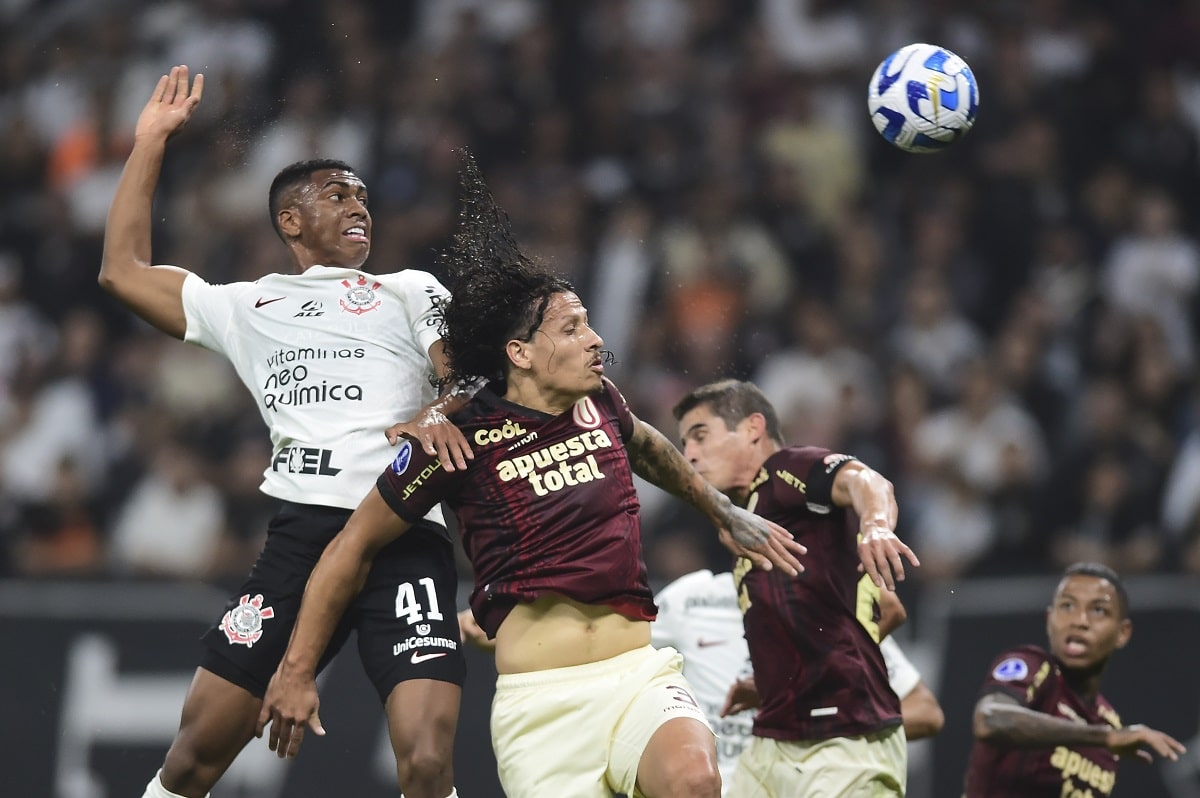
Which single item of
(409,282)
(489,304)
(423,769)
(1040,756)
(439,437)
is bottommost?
(1040,756)

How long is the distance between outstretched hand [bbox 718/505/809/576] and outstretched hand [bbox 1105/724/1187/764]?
5.55ft

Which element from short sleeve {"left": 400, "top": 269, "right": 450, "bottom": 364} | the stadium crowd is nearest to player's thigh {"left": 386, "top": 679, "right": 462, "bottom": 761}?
short sleeve {"left": 400, "top": 269, "right": 450, "bottom": 364}

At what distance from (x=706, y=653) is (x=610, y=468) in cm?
221

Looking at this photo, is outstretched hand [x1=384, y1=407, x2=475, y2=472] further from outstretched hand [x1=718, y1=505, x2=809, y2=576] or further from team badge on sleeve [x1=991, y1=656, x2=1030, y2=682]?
team badge on sleeve [x1=991, y1=656, x2=1030, y2=682]

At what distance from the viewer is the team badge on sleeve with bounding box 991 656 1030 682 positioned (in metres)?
6.96

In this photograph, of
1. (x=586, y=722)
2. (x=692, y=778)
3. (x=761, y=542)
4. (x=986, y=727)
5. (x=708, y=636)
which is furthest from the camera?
(x=708, y=636)

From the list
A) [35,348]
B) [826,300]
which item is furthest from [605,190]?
[35,348]

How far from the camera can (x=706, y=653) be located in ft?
24.1

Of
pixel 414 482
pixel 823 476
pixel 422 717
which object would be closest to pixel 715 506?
pixel 823 476

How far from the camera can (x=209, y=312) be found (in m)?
5.92

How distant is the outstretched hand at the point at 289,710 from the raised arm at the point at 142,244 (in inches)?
58.2

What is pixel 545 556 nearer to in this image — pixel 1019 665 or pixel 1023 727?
pixel 1023 727

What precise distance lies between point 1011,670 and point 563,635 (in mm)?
2656

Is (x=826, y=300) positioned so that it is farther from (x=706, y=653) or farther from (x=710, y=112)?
(x=706, y=653)
